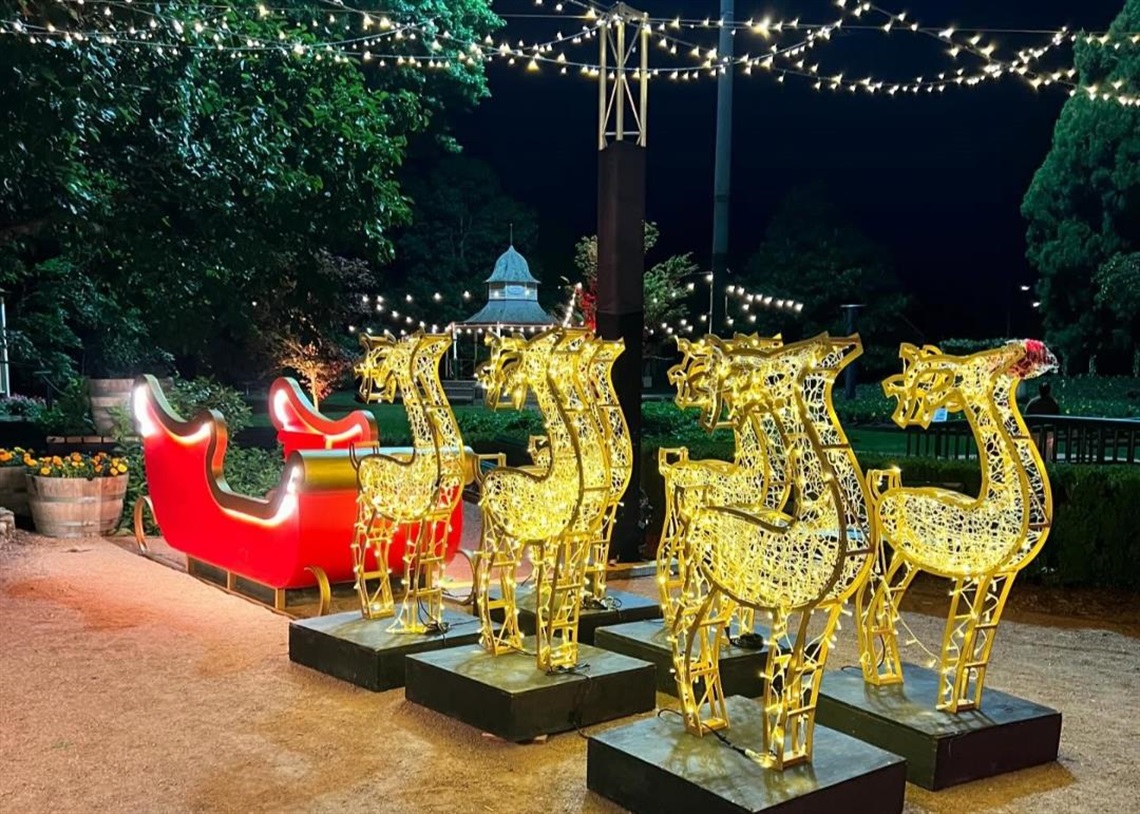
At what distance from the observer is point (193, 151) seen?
33.0ft

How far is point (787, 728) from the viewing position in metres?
3.32

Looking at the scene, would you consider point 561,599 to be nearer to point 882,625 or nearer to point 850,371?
point 882,625

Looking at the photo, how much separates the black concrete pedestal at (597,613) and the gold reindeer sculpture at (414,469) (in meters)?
0.49

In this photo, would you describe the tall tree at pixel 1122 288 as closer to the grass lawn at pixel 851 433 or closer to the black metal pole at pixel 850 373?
the black metal pole at pixel 850 373

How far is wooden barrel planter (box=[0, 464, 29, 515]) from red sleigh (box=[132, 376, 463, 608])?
213 centimetres

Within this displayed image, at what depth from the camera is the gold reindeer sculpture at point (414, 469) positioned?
4.97 m

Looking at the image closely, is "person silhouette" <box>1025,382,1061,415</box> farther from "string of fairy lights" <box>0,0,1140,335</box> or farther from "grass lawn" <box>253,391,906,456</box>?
"string of fairy lights" <box>0,0,1140,335</box>

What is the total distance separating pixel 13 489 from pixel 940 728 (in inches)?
335

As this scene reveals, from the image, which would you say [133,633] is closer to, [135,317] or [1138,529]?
[1138,529]

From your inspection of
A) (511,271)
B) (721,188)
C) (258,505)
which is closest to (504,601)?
(258,505)

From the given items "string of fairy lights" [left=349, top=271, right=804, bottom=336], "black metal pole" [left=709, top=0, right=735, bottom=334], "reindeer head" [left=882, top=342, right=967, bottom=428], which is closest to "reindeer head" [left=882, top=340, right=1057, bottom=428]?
"reindeer head" [left=882, top=342, right=967, bottom=428]

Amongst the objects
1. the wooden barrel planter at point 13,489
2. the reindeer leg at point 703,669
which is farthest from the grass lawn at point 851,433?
the reindeer leg at point 703,669

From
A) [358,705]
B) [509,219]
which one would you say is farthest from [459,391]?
[358,705]

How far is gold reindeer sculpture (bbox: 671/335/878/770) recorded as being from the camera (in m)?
3.22
